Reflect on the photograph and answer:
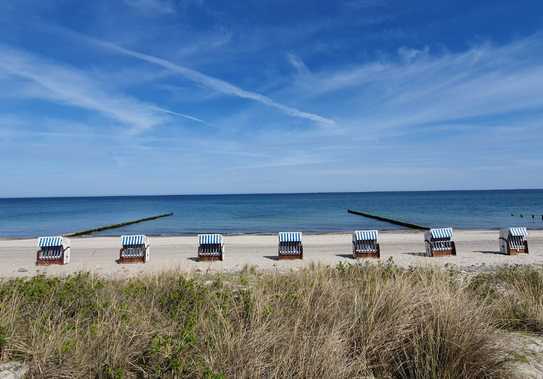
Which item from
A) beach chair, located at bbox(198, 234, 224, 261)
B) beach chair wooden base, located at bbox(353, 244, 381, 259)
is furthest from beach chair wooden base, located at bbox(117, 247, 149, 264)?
beach chair wooden base, located at bbox(353, 244, 381, 259)

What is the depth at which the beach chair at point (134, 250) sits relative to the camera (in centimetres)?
1408

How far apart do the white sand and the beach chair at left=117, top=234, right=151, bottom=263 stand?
0.36m

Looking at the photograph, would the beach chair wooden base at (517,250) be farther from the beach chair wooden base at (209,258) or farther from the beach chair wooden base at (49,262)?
the beach chair wooden base at (49,262)

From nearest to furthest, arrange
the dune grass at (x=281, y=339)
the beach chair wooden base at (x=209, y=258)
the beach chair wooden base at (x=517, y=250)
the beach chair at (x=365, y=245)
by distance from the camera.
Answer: the dune grass at (x=281, y=339) → the beach chair wooden base at (x=209, y=258) → the beach chair at (x=365, y=245) → the beach chair wooden base at (x=517, y=250)

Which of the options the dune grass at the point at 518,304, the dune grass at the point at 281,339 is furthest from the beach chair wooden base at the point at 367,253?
the dune grass at the point at 281,339

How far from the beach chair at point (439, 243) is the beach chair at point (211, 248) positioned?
7866 millimetres

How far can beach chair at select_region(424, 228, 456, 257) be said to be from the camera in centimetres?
1458

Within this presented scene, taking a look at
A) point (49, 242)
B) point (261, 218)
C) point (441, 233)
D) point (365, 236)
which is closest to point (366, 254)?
point (365, 236)

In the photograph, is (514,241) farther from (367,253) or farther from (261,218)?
(261,218)

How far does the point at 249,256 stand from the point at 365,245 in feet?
15.0

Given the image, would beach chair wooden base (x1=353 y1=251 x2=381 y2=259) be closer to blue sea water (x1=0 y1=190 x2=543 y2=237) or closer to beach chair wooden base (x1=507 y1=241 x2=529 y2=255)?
beach chair wooden base (x1=507 y1=241 x2=529 y2=255)

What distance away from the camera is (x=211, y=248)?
14.6 m

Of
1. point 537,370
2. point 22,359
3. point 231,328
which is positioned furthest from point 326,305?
point 22,359

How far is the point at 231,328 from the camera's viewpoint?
343cm
